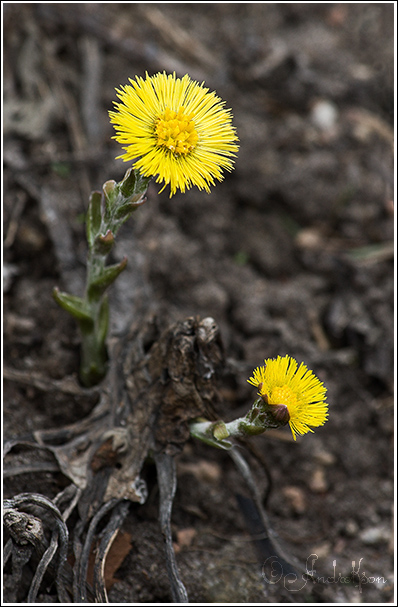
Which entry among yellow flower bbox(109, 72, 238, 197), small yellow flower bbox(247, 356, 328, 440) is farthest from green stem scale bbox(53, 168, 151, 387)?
small yellow flower bbox(247, 356, 328, 440)

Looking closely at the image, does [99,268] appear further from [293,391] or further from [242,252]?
[242,252]

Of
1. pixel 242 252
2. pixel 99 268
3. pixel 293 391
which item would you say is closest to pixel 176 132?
→ pixel 99 268

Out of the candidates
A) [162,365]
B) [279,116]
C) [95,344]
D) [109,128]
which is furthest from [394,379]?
[109,128]

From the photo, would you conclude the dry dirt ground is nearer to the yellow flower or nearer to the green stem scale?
the green stem scale

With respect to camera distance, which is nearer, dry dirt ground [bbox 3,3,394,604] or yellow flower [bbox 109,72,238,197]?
yellow flower [bbox 109,72,238,197]

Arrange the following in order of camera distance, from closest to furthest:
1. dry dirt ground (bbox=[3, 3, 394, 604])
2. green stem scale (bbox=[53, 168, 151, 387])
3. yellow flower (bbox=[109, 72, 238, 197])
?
yellow flower (bbox=[109, 72, 238, 197]), green stem scale (bbox=[53, 168, 151, 387]), dry dirt ground (bbox=[3, 3, 394, 604])

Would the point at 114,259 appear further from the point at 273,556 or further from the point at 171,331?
the point at 273,556
